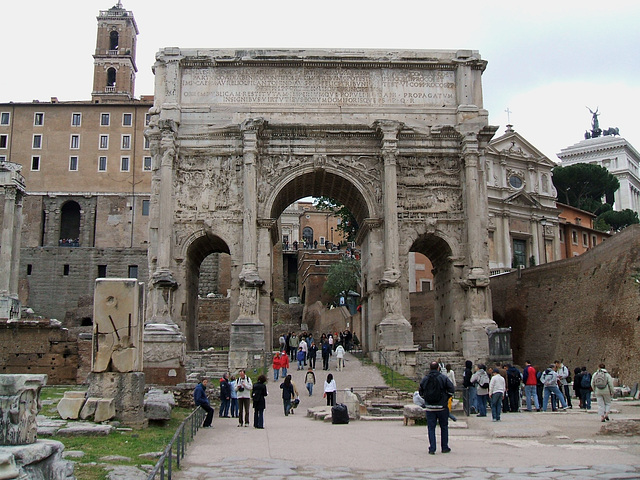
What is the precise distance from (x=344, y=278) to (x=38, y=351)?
27.2 m

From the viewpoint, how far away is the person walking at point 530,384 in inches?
728

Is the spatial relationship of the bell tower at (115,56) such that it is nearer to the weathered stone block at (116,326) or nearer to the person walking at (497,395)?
the weathered stone block at (116,326)

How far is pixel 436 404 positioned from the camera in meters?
11.2

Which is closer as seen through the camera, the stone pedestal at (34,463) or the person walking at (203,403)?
the stone pedestal at (34,463)

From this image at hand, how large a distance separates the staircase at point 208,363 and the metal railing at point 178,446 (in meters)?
8.52

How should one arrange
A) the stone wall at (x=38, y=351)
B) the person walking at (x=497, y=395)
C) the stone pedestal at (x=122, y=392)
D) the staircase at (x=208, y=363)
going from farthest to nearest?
the stone wall at (x=38, y=351) → the staircase at (x=208, y=363) → the person walking at (x=497, y=395) → the stone pedestal at (x=122, y=392)

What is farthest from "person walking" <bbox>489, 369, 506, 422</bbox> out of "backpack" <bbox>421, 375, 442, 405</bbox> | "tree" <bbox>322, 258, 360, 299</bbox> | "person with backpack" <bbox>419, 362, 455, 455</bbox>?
"tree" <bbox>322, 258, 360, 299</bbox>

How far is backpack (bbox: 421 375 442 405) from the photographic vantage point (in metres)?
11.2

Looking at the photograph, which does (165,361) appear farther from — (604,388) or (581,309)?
(581,309)

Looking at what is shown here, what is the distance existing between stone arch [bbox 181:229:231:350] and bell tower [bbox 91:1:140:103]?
158 ft

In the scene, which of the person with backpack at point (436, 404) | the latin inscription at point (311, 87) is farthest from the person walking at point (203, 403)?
the latin inscription at point (311, 87)

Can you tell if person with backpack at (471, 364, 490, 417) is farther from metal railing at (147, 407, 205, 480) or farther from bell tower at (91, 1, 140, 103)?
bell tower at (91, 1, 140, 103)

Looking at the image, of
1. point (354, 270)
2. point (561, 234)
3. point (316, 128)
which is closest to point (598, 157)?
point (561, 234)

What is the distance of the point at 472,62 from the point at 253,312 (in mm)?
13364
